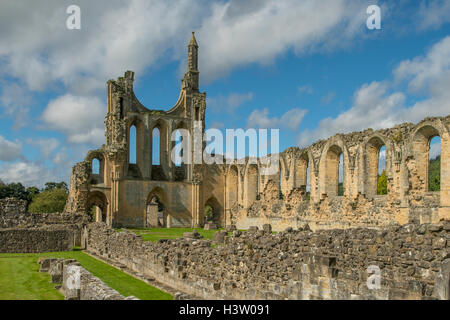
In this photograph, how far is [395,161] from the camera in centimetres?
2008

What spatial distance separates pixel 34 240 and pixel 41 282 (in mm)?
8801

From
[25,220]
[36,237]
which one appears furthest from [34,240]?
[25,220]

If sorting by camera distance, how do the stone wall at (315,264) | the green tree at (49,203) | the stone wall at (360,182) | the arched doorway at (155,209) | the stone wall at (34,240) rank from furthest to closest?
the green tree at (49,203) < the arched doorway at (155,209) < the stone wall at (34,240) < the stone wall at (360,182) < the stone wall at (315,264)

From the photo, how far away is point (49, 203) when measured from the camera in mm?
51938

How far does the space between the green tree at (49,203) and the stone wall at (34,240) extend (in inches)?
1237

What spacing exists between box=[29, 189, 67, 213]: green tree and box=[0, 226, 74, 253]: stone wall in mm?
31409

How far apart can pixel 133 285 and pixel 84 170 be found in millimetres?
21353

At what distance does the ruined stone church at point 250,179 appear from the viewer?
19.4 meters

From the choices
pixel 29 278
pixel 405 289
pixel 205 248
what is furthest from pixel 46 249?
pixel 405 289

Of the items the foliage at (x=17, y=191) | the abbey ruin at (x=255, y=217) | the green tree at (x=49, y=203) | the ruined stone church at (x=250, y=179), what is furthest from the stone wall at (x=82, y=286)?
the foliage at (x=17, y=191)

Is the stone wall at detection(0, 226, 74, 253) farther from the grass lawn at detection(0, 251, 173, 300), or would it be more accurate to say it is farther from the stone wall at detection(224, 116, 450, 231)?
the stone wall at detection(224, 116, 450, 231)

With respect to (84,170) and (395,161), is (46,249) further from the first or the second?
(395,161)

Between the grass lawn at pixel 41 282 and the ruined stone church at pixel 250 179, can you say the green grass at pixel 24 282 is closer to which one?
the grass lawn at pixel 41 282

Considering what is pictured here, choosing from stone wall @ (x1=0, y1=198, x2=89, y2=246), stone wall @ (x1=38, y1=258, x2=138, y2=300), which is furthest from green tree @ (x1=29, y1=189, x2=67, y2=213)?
stone wall @ (x1=38, y1=258, x2=138, y2=300)
